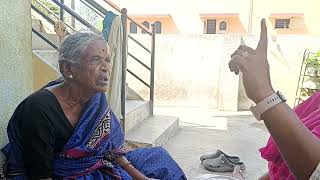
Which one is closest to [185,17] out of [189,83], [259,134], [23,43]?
[189,83]

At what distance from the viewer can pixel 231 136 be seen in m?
4.84

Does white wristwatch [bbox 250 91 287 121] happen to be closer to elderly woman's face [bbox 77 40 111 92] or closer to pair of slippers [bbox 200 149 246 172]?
elderly woman's face [bbox 77 40 111 92]

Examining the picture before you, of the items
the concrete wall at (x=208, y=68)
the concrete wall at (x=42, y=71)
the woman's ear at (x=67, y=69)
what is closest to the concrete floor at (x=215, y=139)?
the concrete wall at (x=208, y=68)

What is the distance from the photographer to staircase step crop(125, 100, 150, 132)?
3.94 meters

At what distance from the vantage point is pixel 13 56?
5.68ft

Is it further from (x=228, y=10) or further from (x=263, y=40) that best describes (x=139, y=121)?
(x=228, y=10)

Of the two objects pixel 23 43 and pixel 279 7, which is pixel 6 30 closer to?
pixel 23 43

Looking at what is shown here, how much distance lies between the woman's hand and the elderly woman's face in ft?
3.43

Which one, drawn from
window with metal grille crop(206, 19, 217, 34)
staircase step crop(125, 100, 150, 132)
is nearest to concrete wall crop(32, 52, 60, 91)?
staircase step crop(125, 100, 150, 132)

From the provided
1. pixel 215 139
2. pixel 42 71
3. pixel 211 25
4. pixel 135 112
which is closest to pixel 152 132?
pixel 135 112

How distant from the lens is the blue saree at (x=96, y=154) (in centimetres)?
154

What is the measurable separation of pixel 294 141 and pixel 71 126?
1.20m

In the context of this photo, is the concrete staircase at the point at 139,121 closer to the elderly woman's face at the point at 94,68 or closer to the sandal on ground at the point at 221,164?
the sandal on ground at the point at 221,164

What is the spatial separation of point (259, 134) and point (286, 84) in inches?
97.6
